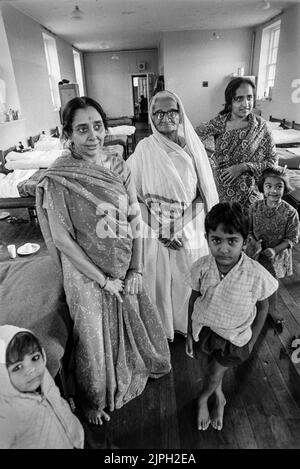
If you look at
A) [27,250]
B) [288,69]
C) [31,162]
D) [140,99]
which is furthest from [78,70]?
[27,250]

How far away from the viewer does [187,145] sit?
5.38ft

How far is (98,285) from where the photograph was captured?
4.23ft

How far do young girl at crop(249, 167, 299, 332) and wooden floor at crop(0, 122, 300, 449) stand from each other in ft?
1.13

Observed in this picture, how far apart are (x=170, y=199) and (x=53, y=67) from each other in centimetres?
756

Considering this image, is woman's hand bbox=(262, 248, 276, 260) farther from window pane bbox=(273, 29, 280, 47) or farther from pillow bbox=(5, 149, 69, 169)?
window pane bbox=(273, 29, 280, 47)

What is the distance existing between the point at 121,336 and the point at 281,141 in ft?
15.7

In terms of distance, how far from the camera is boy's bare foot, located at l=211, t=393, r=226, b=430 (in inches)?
51.8

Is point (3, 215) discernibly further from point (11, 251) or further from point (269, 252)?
point (269, 252)

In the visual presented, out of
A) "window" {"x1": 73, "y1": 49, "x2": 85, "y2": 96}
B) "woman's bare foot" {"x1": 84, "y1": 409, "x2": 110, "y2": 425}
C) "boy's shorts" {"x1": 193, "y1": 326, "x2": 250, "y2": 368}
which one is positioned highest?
"window" {"x1": 73, "y1": 49, "x2": 85, "y2": 96}

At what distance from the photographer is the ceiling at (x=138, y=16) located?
5.19m

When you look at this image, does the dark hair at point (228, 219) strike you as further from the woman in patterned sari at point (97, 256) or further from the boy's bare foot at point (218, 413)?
the boy's bare foot at point (218, 413)

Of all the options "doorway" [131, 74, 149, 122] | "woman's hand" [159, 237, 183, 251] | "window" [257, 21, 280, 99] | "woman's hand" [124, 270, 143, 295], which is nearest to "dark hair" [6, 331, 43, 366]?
"woman's hand" [124, 270, 143, 295]

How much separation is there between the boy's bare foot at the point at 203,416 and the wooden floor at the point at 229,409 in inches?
1.0
